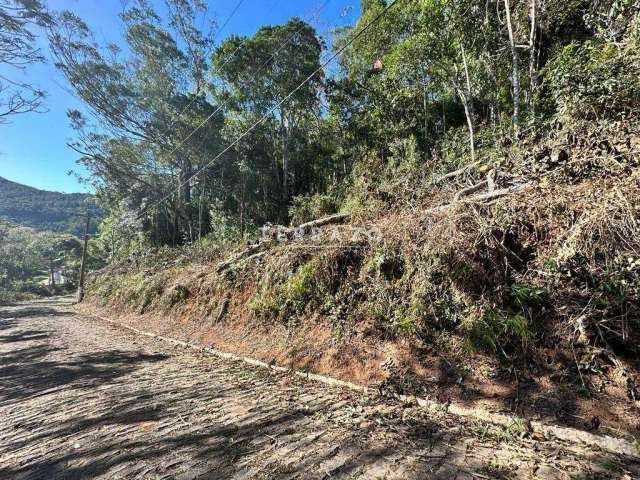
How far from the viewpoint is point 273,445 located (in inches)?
102

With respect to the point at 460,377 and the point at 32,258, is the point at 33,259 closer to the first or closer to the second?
the point at 32,258

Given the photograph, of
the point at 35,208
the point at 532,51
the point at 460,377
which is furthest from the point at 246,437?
the point at 35,208

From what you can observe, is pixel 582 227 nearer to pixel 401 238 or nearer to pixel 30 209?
pixel 401 238

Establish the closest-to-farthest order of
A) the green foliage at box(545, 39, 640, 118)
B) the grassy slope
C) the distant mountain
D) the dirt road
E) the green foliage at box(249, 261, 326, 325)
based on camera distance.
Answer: the dirt road
the grassy slope
the green foliage at box(545, 39, 640, 118)
the green foliage at box(249, 261, 326, 325)
the distant mountain

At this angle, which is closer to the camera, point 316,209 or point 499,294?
point 499,294

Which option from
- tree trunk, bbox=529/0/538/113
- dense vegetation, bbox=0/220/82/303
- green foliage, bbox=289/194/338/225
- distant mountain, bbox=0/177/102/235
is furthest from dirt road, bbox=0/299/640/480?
distant mountain, bbox=0/177/102/235

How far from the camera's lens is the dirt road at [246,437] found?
2.21 meters

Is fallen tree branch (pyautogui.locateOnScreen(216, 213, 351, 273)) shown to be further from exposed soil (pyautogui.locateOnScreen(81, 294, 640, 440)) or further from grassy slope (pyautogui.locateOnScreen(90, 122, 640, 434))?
exposed soil (pyautogui.locateOnScreen(81, 294, 640, 440))

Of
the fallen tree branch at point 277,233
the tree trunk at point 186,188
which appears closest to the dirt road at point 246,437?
the fallen tree branch at point 277,233

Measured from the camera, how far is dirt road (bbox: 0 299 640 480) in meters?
2.21

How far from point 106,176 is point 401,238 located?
22644 mm

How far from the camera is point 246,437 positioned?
9.04 feet

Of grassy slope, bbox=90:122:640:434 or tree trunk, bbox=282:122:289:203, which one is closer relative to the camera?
grassy slope, bbox=90:122:640:434

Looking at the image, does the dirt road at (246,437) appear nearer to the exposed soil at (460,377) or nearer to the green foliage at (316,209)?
the exposed soil at (460,377)
